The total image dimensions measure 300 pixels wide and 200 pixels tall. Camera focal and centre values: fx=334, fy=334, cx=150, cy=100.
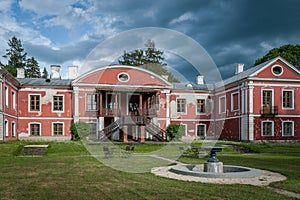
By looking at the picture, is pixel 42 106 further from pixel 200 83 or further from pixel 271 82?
pixel 271 82

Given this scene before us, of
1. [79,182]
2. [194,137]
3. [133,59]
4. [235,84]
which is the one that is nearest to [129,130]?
[194,137]

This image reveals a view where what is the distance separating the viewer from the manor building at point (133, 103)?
88.8ft

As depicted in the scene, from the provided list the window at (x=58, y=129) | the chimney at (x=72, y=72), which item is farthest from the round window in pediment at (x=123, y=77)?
the window at (x=58, y=129)

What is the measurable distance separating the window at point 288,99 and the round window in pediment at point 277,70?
170 cm

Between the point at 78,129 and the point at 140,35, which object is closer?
the point at 140,35

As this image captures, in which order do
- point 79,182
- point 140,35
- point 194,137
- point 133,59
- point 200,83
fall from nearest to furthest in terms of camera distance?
point 79,182
point 140,35
point 194,137
point 200,83
point 133,59

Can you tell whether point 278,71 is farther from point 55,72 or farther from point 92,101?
point 55,72

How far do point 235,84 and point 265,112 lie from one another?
11.4ft

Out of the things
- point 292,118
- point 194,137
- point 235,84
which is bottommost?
point 194,137

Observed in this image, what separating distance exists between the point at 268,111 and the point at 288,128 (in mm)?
2469

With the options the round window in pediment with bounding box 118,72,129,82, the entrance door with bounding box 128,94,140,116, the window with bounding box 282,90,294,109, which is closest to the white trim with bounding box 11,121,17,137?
the round window in pediment with bounding box 118,72,129,82

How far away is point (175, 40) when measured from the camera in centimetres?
1461

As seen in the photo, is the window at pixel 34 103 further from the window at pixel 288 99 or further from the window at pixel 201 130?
the window at pixel 288 99

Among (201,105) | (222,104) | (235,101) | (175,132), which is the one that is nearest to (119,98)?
(175,132)
